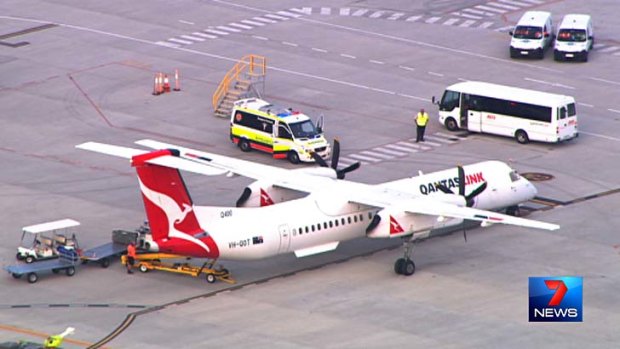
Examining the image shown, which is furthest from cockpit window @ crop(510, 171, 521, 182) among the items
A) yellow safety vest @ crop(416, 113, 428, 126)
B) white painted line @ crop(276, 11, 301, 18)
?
white painted line @ crop(276, 11, 301, 18)

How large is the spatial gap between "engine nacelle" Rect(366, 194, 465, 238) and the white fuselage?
18 cm

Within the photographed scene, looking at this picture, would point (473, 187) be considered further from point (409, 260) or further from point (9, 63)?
point (9, 63)

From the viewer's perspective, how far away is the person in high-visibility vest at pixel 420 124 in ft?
238

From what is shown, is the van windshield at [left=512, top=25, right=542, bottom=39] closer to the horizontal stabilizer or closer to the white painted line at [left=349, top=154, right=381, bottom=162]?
the white painted line at [left=349, top=154, right=381, bottom=162]

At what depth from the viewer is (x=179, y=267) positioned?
5500 cm

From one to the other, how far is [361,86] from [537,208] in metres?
20.7

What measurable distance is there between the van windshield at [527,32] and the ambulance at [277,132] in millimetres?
18620

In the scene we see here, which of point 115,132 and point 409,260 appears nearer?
point 409,260

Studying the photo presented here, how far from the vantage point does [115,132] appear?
7488cm

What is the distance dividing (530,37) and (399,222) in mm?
35053

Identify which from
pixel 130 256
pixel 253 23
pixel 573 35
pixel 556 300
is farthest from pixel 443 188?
pixel 253 23

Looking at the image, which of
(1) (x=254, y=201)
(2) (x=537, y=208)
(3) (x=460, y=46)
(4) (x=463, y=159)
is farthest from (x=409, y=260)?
(3) (x=460, y=46)

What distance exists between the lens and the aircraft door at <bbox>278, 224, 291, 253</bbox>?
54.1 meters

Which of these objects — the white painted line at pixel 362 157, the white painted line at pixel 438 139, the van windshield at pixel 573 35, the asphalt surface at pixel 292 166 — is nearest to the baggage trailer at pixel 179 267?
the asphalt surface at pixel 292 166
